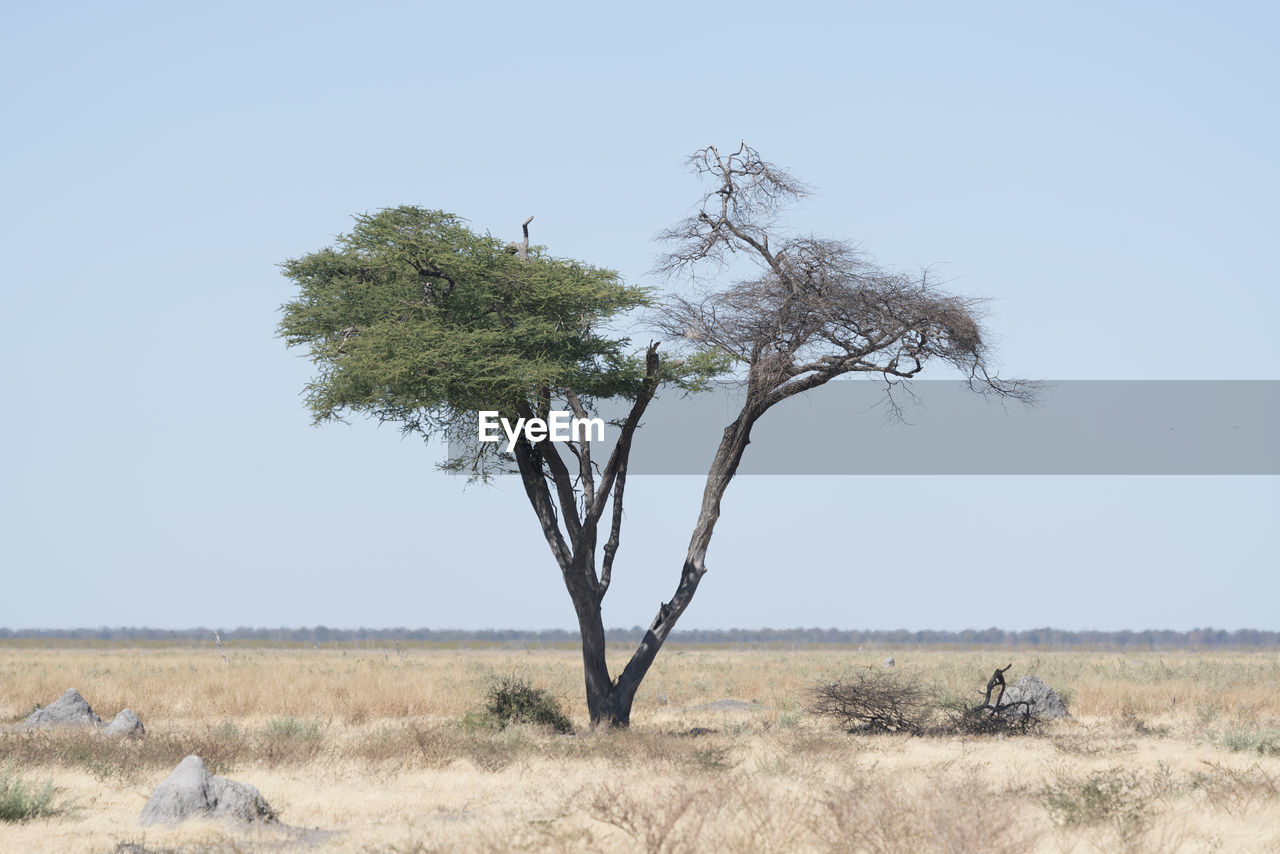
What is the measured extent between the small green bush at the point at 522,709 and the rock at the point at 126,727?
6.04m

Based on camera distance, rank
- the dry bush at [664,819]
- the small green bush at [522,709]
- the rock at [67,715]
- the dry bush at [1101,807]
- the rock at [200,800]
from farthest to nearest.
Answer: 1. the rock at [67,715]
2. the small green bush at [522,709]
3. the rock at [200,800]
4. the dry bush at [1101,807]
5. the dry bush at [664,819]

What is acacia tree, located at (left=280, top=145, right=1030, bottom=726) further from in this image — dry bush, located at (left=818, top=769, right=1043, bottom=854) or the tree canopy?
dry bush, located at (left=818, top=769, right=1043, bottom=854)

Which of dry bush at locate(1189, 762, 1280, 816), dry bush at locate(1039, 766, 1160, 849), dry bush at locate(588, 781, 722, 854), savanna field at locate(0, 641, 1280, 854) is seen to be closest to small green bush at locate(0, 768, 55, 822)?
savanna field at locate(0, 641, 1280, 854)

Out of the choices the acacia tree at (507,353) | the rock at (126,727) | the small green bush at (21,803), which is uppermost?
the acacia tree at (507,353)

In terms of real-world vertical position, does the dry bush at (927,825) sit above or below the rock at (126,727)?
above

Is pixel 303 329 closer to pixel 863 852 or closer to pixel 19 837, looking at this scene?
pixel 19 837

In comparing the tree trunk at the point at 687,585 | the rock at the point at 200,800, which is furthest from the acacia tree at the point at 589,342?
the rock at the point at 200,800

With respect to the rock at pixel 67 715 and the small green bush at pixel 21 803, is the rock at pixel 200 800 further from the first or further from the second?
the rock at pixel 67 715

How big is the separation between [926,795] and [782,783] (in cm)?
312

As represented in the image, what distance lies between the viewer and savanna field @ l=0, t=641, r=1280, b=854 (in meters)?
10.8

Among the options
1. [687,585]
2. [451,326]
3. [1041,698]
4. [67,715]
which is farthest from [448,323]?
[1041,698]

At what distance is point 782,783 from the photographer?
14922mm

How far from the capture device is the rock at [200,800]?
1291 centimetres

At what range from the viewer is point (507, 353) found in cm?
2209
